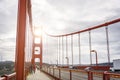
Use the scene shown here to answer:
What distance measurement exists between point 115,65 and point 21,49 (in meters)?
18.5

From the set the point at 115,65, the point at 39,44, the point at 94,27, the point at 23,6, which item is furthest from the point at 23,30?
the point at 39,44

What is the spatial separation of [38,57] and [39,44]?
2.45 meters

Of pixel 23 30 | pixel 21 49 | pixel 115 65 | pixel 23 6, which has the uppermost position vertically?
pixel 23 6

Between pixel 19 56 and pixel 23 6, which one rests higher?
pixel 23 6

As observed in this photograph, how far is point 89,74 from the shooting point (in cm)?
671

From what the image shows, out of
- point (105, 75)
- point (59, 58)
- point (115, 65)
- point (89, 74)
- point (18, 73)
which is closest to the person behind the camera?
point (105, 75)

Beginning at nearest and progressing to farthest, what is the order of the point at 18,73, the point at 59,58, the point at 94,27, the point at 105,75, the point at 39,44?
the point at 105,75, the point at 18,73, the point at 94,27, the point at 59,58, the point at 39,44

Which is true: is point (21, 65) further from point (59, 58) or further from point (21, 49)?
point (59, 58)

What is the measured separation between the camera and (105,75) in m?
5.46

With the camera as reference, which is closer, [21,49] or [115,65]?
[21,49]

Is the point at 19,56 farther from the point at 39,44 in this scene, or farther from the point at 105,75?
the point at 39,44

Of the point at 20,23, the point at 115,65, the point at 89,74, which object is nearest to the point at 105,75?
the point at 89,74

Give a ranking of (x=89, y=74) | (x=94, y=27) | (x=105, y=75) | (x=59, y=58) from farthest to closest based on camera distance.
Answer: (x=59, y=58) < (x=94, y=27) < (x=89, y=74) < (x=105, y=75)

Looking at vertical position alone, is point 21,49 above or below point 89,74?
above
